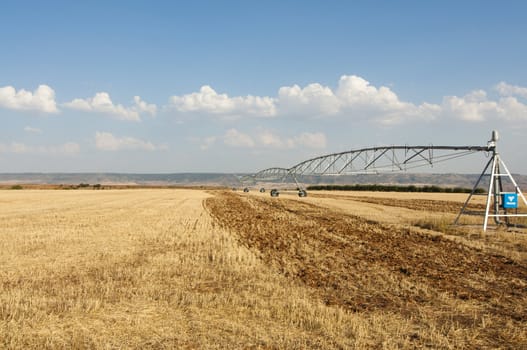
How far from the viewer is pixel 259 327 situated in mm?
8391

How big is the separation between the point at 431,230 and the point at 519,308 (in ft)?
53.4

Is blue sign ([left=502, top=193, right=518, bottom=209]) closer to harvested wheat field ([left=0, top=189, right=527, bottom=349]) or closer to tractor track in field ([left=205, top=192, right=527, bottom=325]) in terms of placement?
harvested wheat field ([left=0, top=189, right=527, bottom=349])

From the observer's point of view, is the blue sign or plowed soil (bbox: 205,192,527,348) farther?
the blue sign

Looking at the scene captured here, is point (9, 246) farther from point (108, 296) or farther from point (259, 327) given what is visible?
point (259, 327)

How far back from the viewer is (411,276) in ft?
42.7

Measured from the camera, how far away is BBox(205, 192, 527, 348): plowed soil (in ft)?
30.2

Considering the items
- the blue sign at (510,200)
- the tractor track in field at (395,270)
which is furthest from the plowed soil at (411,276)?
the blue sign at (510,200)

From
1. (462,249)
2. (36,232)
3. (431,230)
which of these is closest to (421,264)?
(462,249)

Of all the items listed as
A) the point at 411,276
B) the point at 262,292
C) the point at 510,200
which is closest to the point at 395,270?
the point at 411,276

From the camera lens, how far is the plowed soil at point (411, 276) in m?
9.20

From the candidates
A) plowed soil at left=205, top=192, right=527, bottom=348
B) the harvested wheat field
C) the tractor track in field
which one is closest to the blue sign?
the harvested wheat field

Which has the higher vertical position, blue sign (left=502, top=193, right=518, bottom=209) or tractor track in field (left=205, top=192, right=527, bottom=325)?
blue sign (left=502, top=193, right=518, bottom=209)

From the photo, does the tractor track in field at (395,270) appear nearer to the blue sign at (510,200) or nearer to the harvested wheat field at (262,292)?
the harvested wheat field at (262,292)

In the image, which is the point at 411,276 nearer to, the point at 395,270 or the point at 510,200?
the point at 395,270
